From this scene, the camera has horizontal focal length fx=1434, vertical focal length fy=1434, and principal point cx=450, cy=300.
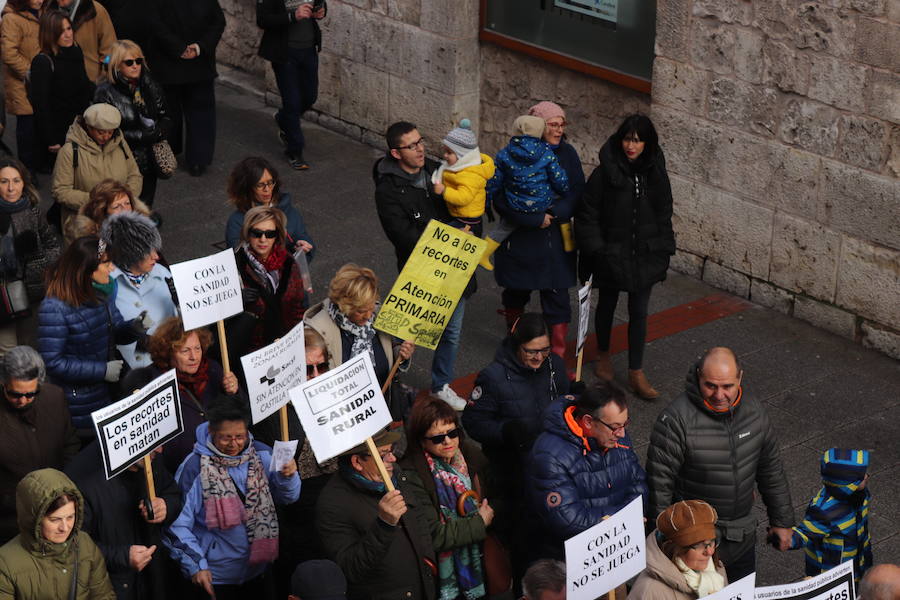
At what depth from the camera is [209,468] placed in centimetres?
602

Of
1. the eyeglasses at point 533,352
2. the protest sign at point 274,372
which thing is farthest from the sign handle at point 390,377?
the eyeglasses at point 533,352

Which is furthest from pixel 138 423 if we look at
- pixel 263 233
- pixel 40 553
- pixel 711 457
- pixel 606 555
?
pixel 711 457

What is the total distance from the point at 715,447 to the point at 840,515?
62 centimetres

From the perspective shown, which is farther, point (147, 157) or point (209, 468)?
point (147, 157)

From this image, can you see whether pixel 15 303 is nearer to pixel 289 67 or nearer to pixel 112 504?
pixel 112 504

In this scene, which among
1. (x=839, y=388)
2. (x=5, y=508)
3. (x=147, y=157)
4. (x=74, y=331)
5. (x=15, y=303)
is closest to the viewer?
(x=5, y=508)

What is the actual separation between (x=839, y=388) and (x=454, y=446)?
159 inches

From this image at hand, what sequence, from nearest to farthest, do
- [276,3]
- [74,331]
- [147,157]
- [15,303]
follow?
1. [74,331]
2. [15,303]
3. [147,157]
4. [276,3]

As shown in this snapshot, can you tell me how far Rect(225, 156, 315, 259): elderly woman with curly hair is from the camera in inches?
332

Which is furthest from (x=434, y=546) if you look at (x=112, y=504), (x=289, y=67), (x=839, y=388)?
(x=289, y=67)

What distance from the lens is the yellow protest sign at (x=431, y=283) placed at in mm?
7633

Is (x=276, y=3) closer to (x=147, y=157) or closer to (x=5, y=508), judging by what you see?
(x=147, y=157)

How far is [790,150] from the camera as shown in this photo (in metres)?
9.85

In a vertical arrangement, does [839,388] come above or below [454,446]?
Answer: below
